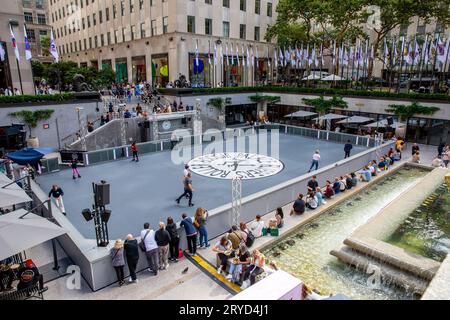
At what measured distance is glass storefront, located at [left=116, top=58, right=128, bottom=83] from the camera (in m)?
49.5

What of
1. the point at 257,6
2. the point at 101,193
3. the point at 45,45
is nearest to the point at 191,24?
the point at 257,6

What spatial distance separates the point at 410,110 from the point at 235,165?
60.5 feet

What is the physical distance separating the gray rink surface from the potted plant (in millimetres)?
6506

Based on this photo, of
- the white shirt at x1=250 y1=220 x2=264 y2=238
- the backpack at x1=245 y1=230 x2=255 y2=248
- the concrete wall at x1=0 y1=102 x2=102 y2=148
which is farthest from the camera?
the concrete wall at x1=0 y1=102 x2=102 y2=148

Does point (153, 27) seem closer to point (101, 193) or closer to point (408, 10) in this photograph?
point (408, 10)

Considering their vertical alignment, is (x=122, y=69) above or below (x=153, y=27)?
below

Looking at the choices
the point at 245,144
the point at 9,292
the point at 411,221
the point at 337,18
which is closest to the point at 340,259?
the point at 411,221

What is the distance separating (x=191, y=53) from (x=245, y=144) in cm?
1904

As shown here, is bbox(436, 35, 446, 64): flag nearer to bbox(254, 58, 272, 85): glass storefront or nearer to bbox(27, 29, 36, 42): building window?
bbox(254, 58, 272, 85): glass storefront

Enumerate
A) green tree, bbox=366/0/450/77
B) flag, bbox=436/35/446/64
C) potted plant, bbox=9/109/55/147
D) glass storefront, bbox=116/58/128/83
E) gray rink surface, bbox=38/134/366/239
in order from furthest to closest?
glass storefront, bbox=116/58/128/83 → green tree, bbox=366/0/450/77 → flag, bbox=436/35/446/64 → potted plant, bbox=9/109/55/147 → gray rink surface, bbox=38/134/366/239

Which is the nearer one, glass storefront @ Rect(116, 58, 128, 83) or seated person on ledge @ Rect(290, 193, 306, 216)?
seated person on ledge @ Rect(290, 193, 306, 216)

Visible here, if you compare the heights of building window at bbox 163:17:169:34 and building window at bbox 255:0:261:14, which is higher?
building window at bbox 255:0:261:14

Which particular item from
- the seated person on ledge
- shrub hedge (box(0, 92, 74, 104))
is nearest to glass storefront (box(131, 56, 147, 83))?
shrub hedge (box(0, 92, 74, 104))

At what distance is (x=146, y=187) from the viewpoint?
17.5 meters
